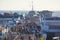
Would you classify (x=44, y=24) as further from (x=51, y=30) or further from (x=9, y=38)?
(x=9, y=38)

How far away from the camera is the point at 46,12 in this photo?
1251 millimetres

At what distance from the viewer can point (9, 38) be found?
1.20 metres
